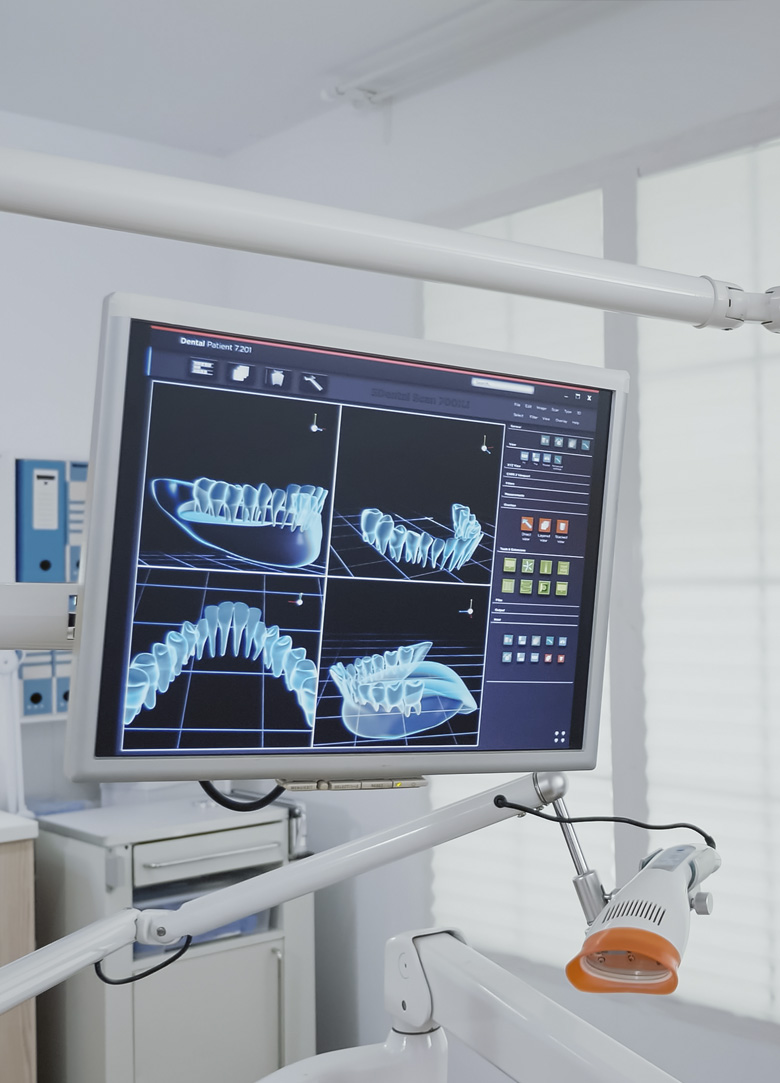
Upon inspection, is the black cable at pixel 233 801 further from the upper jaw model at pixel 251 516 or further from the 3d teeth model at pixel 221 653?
the upper jaw model at pixel 251 516

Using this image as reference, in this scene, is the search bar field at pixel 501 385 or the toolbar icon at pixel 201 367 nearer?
the toolbar icon at pixel 201 367

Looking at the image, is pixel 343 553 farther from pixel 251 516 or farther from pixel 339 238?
pixel 339 238

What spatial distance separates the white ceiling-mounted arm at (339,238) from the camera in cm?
73

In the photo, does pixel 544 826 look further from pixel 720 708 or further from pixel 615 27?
pixel 615 27

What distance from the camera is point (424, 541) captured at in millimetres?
985

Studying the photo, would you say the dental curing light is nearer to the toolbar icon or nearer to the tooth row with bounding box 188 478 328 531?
the tooth row with bounding box 188 478 328 531

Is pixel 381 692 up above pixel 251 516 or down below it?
below

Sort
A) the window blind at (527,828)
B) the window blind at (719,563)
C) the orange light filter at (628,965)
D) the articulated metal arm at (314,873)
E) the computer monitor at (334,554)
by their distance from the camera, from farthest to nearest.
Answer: the window blind at (527,828), the window blind at (719,563), the articulated metal arm at (314,873), the computer monitor at (334,554), the orange light filter at (628,965)

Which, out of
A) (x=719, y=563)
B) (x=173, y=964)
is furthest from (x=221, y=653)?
(x=173, y=964)

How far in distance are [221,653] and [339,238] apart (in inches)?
14.4

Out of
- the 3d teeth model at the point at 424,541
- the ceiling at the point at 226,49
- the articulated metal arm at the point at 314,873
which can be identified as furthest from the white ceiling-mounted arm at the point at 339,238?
the ceiling at the point at 226,49

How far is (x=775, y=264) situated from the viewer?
2086 millimetres

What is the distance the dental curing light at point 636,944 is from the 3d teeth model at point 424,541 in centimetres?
35

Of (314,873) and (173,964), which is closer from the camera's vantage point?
(314,873)
